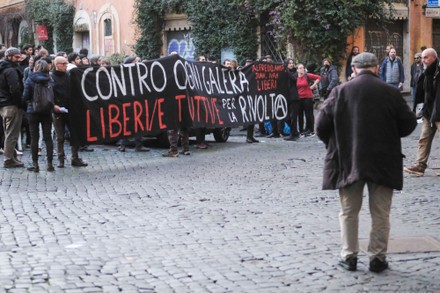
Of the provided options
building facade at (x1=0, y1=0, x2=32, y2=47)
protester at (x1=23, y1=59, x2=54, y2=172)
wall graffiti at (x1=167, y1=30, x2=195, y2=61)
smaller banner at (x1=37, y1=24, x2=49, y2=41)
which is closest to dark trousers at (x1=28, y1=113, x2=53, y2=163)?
protester at (x1=23, y1=59, x2=54, y2=172)

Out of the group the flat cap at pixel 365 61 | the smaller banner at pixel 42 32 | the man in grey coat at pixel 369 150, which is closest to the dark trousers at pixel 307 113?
the flat cap at pixel 365 61

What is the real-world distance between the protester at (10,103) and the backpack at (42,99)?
918mm

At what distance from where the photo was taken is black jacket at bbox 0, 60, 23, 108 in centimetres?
1359

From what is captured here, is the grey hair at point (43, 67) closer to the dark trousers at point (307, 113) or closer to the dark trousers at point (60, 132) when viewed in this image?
the dark trousers at point (60, 132)

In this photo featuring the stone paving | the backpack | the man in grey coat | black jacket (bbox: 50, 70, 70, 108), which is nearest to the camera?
the stone paving

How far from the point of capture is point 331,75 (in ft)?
67.2

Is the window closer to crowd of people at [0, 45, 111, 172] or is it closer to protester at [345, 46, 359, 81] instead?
protester at [345, 46, 359, 81]

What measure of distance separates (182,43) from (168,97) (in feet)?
48.5

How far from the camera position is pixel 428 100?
467 inches

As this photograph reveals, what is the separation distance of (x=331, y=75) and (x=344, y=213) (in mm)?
13959

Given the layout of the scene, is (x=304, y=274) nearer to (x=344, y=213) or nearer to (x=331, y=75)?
(x=344, y=213)

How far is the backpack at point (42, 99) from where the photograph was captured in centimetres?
1276

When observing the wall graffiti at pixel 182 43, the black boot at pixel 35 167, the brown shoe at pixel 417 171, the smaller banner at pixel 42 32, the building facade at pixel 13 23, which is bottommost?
the brown shoe at pixel 417 171

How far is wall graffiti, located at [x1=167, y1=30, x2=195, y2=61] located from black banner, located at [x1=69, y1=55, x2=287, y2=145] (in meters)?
10.7
